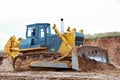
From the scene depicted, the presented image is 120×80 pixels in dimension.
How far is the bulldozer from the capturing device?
73.5 ft

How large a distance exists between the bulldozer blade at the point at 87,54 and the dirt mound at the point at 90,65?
9.9 inches

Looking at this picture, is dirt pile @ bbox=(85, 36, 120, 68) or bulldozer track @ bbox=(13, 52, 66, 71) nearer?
bulldozer track @ bbox=(13, 52, 66, 71)

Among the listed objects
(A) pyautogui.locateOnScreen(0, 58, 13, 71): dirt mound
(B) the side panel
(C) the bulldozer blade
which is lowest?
(A) pyautogui.locateOnScreen(0, 58, 13, 71): dirt mound

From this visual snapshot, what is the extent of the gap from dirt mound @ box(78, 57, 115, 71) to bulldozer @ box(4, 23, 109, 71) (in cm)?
26

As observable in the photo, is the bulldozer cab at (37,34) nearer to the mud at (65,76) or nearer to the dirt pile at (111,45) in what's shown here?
the mud at (65,76)

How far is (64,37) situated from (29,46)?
127 inches

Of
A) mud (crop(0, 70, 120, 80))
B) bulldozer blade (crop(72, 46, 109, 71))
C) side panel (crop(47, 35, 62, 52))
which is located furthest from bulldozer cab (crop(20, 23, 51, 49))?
mud (crop(0, 70, 120, 80))

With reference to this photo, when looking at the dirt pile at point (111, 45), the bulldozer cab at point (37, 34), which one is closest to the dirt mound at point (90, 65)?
the bulldozer cab at point (37, 34)

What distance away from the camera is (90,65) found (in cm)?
2211

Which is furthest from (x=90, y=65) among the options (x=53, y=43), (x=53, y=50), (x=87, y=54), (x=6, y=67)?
(x=6, y=67)

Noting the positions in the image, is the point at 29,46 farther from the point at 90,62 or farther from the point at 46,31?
the point at 90,62

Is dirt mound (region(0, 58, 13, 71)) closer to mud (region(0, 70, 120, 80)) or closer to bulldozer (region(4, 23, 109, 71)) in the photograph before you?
bulldozer (region(4, 23, 109, 71))

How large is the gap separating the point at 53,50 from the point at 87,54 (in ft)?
10.2

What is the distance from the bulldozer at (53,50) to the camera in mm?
22413
